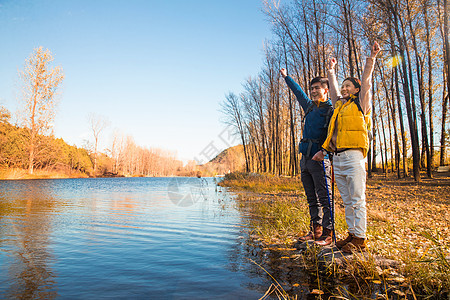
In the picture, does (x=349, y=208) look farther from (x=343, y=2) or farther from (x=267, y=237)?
(x=343, y=2)

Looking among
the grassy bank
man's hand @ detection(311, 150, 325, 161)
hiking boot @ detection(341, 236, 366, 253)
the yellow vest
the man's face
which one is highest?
the man's face

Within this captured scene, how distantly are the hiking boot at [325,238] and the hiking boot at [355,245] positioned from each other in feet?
1.47

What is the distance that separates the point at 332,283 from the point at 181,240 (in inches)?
117

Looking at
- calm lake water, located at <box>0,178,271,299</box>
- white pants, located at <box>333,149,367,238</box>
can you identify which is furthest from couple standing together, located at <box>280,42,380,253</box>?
calm lake water, located at <box>0,178,271,299</box>

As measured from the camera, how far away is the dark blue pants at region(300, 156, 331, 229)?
369 cm

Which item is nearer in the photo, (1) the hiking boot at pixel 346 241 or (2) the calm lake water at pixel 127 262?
(2) the calm lake water at pixel 127 262

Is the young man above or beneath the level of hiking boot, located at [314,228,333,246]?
above

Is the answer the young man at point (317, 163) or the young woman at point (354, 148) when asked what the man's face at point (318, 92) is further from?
the young woman at point (354, 148)

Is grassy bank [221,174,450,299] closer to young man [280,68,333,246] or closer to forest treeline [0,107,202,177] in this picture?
young man [280,68,333,246]

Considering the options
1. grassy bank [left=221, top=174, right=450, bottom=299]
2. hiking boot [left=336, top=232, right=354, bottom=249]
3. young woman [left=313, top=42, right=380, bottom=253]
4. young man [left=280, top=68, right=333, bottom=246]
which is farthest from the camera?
young man [left=280, top=68, right=333, bottom=246]

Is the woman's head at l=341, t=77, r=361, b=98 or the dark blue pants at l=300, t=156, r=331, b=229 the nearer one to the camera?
the woman's head at l=341, t=77, r=361, b=98

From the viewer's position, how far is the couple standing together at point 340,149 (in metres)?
3.00

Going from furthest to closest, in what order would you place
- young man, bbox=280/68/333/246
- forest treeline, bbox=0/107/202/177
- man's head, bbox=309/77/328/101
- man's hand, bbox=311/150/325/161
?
1. forest treeline, bbox=0/107/202/177
2. man's head, bbox=309/77/328/101
3. young man, bbox=280/68/333/246
4. man's hand, bbox=311/150/325/161

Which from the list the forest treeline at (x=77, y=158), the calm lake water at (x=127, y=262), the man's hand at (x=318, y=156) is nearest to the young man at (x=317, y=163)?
the man's hand at (x=318, y=156)
